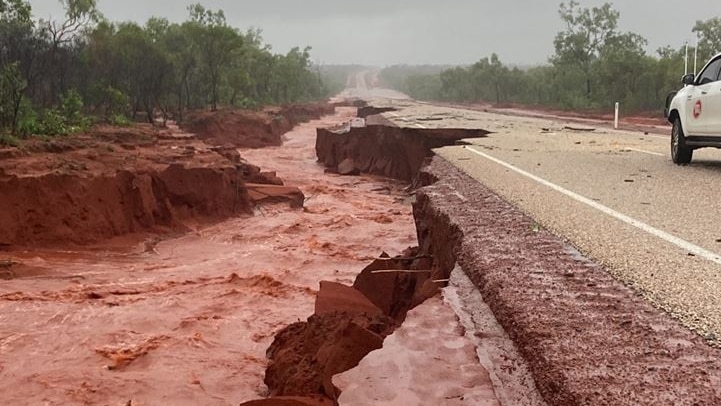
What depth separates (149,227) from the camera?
1511 cm

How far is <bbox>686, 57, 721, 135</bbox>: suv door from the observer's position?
9.75 m

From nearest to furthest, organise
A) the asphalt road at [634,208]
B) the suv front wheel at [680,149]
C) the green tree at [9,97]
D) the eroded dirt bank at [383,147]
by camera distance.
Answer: the asphalt road at [634,208]
the suv front wheel at [680,149]
the green tree at [9,97]
the eroded dirt bank at [383,147]

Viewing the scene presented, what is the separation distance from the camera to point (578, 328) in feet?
11.6

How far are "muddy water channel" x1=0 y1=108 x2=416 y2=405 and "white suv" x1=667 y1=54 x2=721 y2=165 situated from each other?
5548 mm

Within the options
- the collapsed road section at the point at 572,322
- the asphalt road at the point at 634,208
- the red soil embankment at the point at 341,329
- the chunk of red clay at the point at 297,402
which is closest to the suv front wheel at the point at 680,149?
the asphalt road at the point at 634,208

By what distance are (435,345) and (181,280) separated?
8489 millimetres

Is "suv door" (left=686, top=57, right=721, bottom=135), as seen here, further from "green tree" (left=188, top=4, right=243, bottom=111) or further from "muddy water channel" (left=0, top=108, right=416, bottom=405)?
"green tree" (left=188, top=4, right=243, bottom=111)

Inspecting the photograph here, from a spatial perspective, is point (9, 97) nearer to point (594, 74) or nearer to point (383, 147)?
point (383, 147)

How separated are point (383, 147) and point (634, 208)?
18802mm

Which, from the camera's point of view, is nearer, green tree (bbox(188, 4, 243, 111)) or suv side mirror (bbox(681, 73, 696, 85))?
suv side mirror (bbox(681, 73, 696, 85))

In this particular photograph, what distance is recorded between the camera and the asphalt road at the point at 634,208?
4.22 metres

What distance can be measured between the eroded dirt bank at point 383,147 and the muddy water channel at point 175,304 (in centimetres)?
362

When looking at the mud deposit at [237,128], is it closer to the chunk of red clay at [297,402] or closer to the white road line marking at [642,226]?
the white road line marking at [642,226]

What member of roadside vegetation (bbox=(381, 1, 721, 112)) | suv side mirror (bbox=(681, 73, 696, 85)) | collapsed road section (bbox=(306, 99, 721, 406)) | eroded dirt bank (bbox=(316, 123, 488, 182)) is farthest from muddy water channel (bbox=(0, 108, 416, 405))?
roadside vegetation (bbox=(381, 1, 721, 112))
